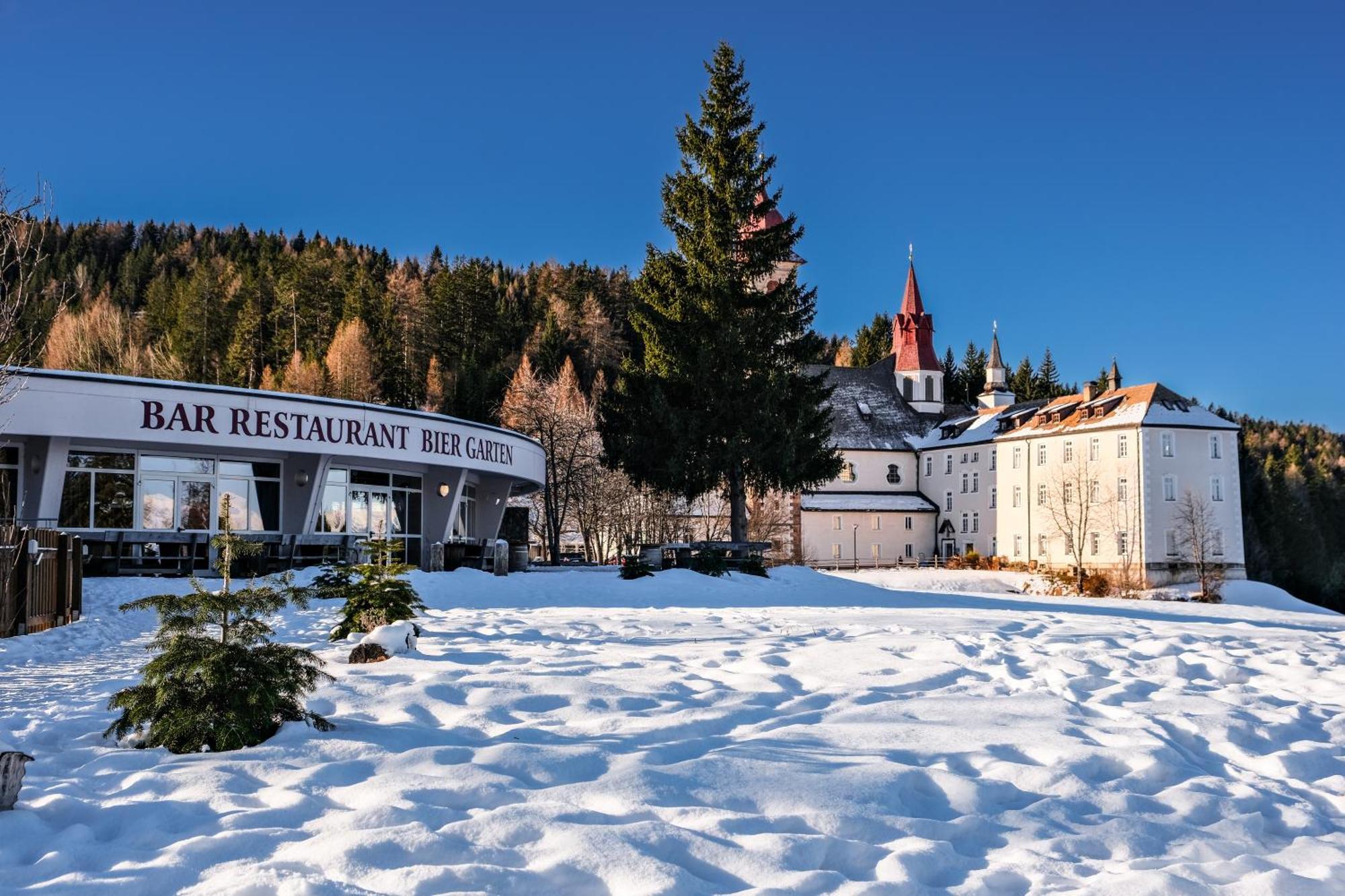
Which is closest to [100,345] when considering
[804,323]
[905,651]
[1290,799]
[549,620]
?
[804,323]

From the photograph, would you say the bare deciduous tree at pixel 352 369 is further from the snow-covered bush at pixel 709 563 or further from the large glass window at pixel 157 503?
the snow-covered bush at pixel 709 563

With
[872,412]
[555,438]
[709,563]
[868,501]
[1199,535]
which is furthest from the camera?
[872,412]

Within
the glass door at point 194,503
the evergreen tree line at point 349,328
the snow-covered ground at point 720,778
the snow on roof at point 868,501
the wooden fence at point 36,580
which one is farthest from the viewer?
the evergreen tree line at point 349,328

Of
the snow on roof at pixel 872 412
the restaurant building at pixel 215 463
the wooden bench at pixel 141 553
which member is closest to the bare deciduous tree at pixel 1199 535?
the snow on roof at pixel 872 412

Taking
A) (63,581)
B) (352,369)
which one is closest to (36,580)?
(63,581)

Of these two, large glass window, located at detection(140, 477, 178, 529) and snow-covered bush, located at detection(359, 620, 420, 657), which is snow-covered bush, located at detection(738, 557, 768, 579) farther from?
snow-covered bush, located at detection(359, 620, 420, 657)

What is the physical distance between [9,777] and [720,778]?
331 centimetres

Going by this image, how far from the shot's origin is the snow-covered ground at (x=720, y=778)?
4191 mm

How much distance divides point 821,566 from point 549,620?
4613 cm

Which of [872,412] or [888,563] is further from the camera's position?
[872,412]

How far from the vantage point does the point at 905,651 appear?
34.2 ft

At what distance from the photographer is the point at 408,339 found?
256 feet

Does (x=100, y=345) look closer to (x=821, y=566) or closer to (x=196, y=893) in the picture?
(x=821, y=566)

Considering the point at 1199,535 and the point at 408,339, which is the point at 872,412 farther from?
the point at 408,339
